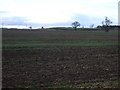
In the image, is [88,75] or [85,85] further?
[88,75]

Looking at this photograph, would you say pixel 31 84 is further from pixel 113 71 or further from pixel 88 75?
pixel 113 71

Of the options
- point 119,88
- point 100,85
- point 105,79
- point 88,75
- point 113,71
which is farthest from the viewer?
point 113,71

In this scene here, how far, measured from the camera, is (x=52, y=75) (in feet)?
41.5

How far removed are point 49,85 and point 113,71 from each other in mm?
5066

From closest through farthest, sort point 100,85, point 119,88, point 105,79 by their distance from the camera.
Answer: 1. point 119,88
2. point 100,85
3. point 105,79

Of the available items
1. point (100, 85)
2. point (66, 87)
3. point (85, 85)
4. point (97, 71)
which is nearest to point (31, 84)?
point (66, 87)

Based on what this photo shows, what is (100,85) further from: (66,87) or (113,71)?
(113,71)

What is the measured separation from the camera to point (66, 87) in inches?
382

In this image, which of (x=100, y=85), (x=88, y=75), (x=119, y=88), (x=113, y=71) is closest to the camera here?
(x=119, y=88)

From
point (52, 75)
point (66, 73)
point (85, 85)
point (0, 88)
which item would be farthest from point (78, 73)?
point (0, 88)

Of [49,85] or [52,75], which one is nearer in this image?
[49,85]

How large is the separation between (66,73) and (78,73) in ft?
2.28

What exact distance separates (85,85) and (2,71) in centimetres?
606

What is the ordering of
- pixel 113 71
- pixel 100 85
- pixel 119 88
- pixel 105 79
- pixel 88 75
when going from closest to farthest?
pixel 119 88 < pixel 100 85 < pixel 105 79 < pixel 88 75 < pixel 113 71
